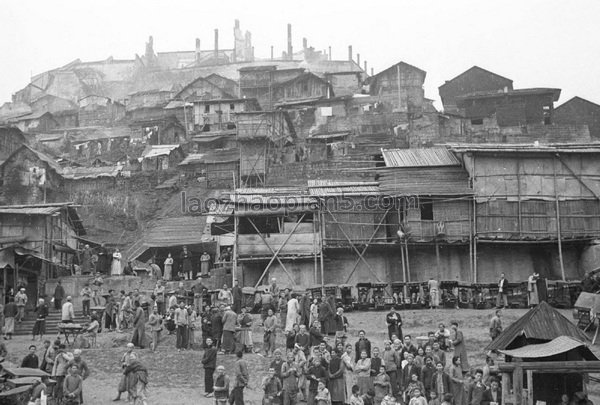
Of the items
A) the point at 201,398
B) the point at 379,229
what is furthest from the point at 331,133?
the point at 201,398

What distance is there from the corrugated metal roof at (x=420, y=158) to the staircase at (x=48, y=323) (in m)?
16.8

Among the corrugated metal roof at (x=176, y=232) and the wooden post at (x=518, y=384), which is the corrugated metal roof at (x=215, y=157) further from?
the wooden post at (x=518, y=384)

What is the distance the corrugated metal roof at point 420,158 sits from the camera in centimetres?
3572

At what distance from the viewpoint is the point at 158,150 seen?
197 feet

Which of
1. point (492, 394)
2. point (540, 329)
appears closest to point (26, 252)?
point (492, 394)

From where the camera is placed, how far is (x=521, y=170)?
34.3 m

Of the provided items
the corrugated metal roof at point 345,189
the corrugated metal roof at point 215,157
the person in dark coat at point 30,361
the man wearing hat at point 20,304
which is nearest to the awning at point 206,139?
the corrugated metal roof at point 215,157

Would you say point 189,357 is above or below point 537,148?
below

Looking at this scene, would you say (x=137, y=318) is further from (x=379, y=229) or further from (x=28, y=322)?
(x=379, y=229)

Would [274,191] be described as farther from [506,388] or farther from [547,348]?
[547,348]

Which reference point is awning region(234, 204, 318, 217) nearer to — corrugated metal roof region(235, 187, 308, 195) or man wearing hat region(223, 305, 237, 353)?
corrugated metal roof region(235, 187, 308, 195)

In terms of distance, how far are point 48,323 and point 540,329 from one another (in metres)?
19.0

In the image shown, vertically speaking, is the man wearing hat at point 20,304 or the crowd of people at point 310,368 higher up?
the man wearing hat at point 20,304

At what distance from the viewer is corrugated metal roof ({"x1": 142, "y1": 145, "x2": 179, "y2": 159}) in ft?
193
